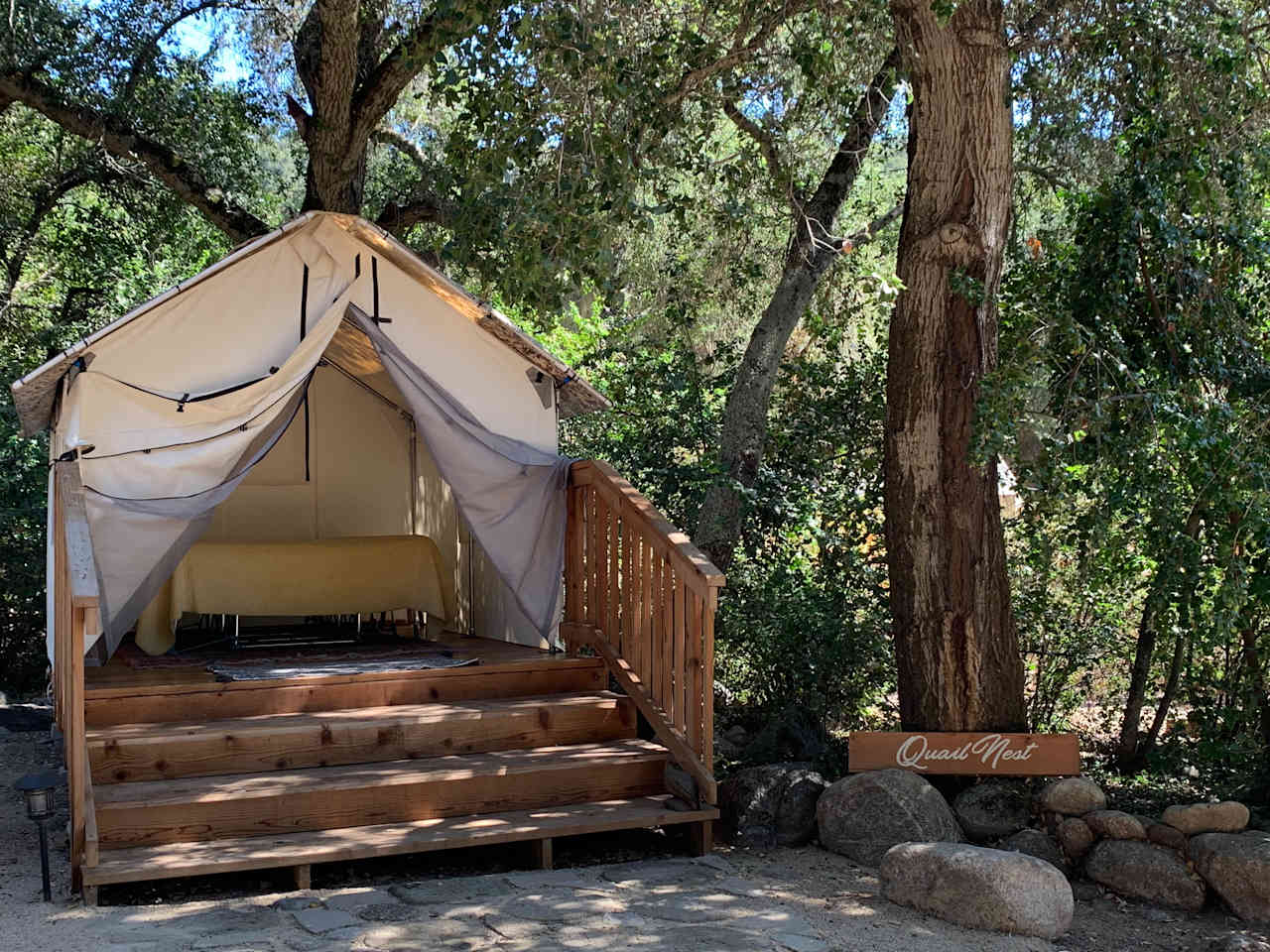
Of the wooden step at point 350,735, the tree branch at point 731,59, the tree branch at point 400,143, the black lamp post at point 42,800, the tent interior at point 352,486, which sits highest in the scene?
the tree branch at point 400,143

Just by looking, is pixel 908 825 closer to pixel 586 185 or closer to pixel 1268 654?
pixel 1268 654

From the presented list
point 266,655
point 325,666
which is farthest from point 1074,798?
point 266,655

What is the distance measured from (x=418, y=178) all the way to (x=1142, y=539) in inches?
277

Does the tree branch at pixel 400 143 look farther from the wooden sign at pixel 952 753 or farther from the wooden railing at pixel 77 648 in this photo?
the wooden sign at pixel 952 753

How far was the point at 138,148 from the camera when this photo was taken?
942 cm

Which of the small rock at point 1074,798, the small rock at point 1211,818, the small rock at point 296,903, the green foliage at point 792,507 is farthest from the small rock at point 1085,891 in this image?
the small rock at point 296,903

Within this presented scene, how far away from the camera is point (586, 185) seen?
18.7ft

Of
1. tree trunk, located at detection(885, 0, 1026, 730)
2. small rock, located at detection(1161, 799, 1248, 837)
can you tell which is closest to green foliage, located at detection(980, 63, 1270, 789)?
tree trunk, located at detection(885, 0, 1026, 730)

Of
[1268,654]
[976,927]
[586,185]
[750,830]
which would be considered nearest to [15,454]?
A: [586,185]

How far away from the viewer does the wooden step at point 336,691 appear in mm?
5531

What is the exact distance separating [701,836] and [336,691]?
1.81m

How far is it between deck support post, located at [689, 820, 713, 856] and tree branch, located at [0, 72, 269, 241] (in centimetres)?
612

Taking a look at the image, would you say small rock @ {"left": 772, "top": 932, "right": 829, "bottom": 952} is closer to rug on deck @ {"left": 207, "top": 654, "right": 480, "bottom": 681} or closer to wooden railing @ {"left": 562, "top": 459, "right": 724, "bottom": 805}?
wooden railing @ {"left": 562, "top": 459, "right": 724, "bottom": 805}

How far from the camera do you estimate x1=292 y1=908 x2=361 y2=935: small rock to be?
4.26 m
